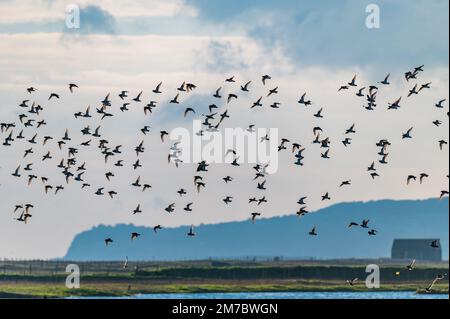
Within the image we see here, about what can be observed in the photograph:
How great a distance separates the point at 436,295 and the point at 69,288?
131ft

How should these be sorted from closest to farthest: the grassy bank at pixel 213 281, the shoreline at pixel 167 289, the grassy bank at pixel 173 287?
1. the shoreline at pixel 167 289
2. the grassy bank at pixel 173 287
3. the grassy bank at pixel 213 281

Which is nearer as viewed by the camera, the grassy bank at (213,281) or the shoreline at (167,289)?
the shoreline at (167,289)

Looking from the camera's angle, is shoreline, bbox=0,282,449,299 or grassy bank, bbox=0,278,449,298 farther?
grassy bank, bbox=0,278,449,298

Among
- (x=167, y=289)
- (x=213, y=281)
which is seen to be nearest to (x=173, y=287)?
(x=167, y=289)

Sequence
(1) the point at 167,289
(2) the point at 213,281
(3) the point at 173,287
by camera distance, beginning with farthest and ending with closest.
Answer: (2) the point at 213,281, (3) the point at 173,287, (1) the point at 167,289

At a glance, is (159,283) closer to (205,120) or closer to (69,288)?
(69,288)

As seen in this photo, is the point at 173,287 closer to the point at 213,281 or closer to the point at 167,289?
the point at 167,289

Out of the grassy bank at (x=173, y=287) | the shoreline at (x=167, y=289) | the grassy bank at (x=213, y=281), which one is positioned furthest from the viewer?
the grassy bank at (x=213, y=281)

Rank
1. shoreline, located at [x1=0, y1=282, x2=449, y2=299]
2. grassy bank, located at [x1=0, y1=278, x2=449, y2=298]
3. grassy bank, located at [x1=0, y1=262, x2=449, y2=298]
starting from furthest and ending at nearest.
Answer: grassy bank, located at [x1=0, y1=262, x2=449, y2=298] → grassy bank, located at [x1=0, y1=278, x2=449, y2=298] → shoreline, located at [x1=0, y1=282, x2=449, y2=299]

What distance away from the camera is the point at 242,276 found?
554 feet

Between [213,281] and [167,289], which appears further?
[213,281]

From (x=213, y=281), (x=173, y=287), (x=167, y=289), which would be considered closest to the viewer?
(x=167, y=289)

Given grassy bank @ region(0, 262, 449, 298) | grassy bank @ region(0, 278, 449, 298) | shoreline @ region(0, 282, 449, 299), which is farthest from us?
grassy bank @ region(0, 262, 449, 298)
